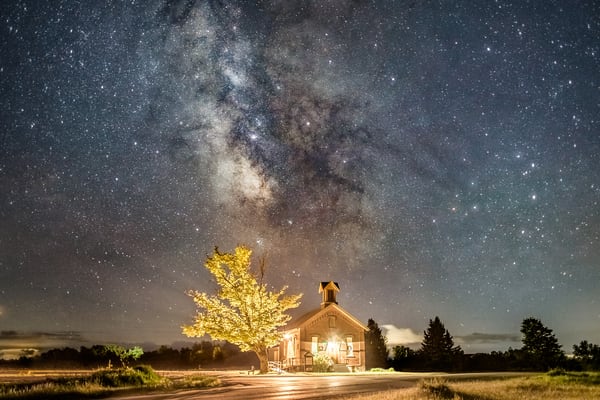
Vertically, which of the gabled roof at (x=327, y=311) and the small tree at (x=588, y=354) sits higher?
the gabled roof at (x=327, y=311)

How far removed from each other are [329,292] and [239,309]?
16454mm

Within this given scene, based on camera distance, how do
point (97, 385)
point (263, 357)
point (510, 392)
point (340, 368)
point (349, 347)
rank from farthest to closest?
point (349, 347) → point (340, 368) → point (263, 357) → point (97, 385) → point (510, 392)

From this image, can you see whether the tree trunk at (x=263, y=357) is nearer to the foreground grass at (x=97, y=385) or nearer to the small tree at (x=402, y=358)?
the foreground grass at (x=97, y=385)

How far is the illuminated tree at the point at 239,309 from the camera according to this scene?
120 ft

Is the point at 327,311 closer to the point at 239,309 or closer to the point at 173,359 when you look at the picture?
the point at 239,309

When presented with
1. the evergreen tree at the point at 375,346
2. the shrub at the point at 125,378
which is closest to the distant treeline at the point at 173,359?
the evergreen tree at the point at 375,346

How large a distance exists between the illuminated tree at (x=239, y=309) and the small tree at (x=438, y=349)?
27577 mm

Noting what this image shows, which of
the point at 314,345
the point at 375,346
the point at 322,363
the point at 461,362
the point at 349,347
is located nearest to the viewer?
the point at 322,363

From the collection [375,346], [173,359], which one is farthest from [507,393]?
[173,359]

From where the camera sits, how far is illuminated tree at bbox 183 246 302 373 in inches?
1446

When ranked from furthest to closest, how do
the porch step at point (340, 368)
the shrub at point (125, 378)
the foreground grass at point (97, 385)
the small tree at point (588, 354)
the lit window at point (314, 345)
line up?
the lit window at point (314, 345) < the porch step at point (340, 368) < the small tree at point (588, 354) < the shrub at point (125, 378) < the foreground grass at point (97, 385)

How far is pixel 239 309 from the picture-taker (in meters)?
37.8

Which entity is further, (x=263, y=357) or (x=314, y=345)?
(x=314, y=345)

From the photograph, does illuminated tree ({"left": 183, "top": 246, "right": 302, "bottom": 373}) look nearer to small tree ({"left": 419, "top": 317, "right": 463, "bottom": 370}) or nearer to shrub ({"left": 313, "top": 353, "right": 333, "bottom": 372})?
shrub ({"left": 313, "top": 353, "right": 333, "bottom": 372})
